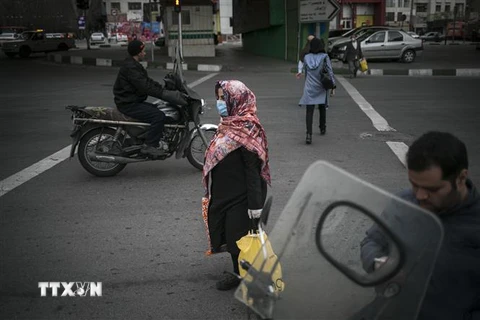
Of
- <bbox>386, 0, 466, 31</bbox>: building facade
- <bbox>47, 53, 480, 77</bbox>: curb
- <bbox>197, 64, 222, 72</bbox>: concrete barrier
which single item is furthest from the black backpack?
<bbox>386, 0, 466, 31</bbox>: building facade

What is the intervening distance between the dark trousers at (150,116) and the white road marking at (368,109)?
4.49 metres

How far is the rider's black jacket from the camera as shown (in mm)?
5934

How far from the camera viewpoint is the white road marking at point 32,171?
5932 millimetres

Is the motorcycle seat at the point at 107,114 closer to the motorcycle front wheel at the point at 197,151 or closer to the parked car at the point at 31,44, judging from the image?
the motorcycle front wheel at the point at 197,151

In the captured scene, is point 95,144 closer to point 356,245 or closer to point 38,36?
point 356,245

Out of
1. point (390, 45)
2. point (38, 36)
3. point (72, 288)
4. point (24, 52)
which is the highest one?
point (38, 36)

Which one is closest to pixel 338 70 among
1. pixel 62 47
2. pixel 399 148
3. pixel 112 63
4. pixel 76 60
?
pixel 112 63

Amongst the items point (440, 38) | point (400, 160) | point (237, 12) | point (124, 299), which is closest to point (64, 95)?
point (400, 160)

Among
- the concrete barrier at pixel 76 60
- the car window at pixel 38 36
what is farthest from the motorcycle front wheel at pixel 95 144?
the car window at pixel 38 36

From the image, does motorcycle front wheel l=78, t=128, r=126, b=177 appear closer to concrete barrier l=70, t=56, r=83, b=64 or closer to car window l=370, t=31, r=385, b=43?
car window l=370, t=31, r=385, b=43

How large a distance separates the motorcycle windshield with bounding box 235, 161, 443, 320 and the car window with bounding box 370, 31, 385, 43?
23.5 m

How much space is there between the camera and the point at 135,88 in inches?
→ 236

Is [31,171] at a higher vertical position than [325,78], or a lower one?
lower

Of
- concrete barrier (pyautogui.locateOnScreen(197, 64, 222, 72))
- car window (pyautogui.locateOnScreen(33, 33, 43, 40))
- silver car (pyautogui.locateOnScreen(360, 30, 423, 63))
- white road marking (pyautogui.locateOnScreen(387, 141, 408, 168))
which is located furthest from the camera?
car window (pyautogui.locateOnScreen(33, 33, 43, 40))
